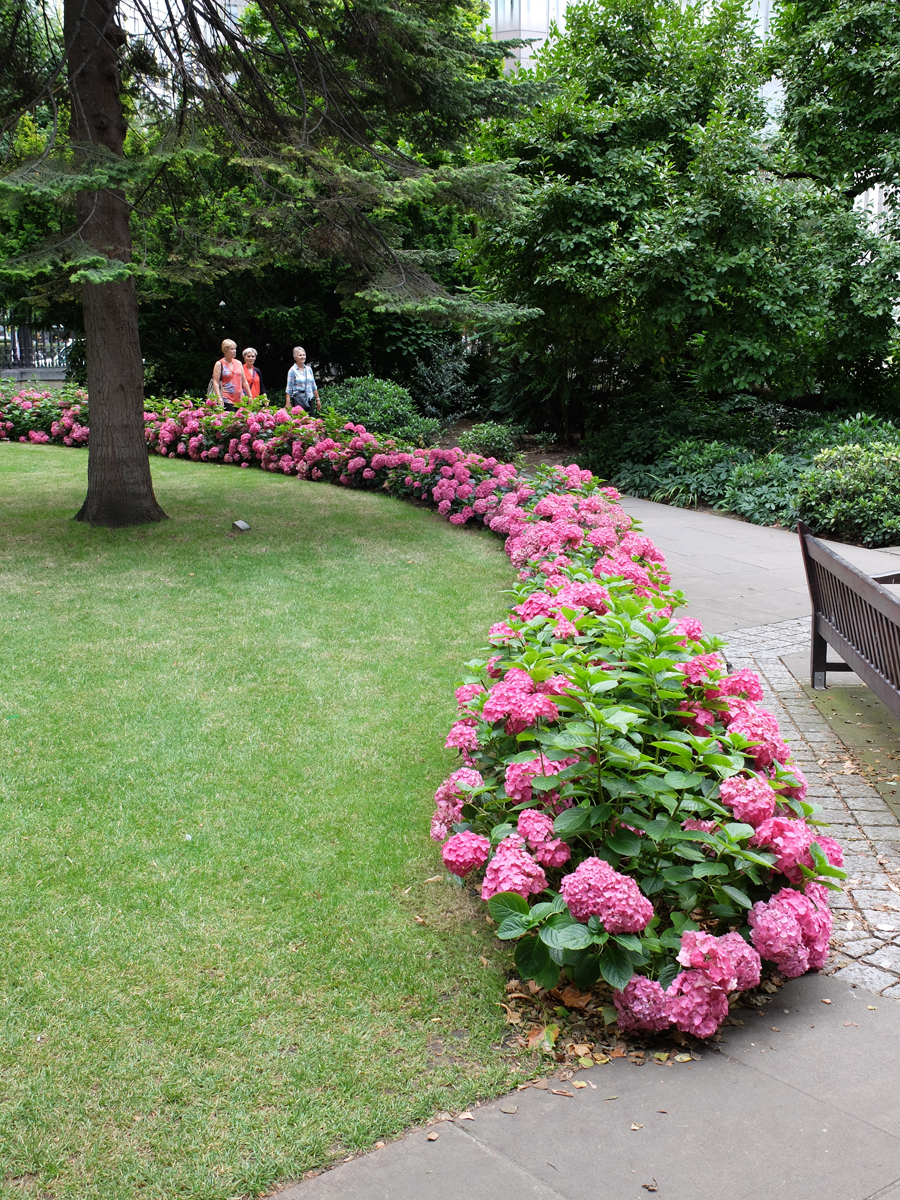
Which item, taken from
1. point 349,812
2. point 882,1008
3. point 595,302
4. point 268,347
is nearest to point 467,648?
point 349,812

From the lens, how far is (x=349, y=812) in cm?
405

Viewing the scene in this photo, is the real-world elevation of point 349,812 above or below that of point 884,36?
below

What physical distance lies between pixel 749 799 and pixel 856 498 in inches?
326

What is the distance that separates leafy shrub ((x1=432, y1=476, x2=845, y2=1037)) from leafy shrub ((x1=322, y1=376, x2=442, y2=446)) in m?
12.0

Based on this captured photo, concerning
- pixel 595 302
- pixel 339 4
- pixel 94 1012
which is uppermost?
pixel 339 4

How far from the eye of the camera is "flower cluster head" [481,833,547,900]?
111 inches

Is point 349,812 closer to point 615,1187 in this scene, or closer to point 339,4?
point 615,1187

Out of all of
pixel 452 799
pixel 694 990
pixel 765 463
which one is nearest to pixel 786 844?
pixel 694 990

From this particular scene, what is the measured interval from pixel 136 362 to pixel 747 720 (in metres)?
7.81

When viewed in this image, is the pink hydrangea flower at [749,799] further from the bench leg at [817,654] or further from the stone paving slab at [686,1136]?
the bench leg at [817,654]

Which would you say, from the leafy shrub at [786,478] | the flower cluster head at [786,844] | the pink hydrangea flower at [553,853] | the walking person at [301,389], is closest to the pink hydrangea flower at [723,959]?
the flower cluster head at [786,844]

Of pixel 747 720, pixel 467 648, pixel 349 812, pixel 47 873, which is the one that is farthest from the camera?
pixel 467 648

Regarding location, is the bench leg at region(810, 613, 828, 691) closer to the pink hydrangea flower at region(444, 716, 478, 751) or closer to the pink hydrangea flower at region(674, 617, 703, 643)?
the pink hydrangea flower at region(674, 617, 703, 643)

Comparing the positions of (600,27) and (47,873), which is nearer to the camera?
(47,873)
